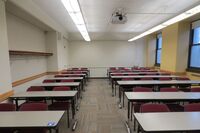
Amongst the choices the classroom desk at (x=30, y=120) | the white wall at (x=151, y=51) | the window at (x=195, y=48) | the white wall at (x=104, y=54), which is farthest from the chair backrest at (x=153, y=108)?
the white wall at (x=104, y=54)

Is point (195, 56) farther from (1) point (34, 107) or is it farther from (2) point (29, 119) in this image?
(2) point (29, 119)

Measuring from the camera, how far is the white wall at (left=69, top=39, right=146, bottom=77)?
33.4 ft

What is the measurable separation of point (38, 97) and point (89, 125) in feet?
4.30

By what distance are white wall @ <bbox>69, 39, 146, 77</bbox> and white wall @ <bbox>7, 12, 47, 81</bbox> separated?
4207 mm

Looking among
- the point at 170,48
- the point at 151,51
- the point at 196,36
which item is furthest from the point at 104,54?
the point at 196,36

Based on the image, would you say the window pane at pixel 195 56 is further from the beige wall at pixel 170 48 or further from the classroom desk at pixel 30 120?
the classroom desk at pixel 30 120

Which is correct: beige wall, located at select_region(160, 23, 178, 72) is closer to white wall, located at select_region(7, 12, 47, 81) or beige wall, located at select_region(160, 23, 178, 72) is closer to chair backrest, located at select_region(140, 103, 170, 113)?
chair backrest, located at select_region(140, 103, 170, 113)

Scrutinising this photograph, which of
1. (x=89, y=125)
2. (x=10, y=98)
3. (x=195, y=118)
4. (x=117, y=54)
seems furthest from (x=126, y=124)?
(x=117, y=54)

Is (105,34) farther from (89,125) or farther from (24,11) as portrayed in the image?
(89,125)

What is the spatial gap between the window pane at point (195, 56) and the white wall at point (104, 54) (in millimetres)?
4385

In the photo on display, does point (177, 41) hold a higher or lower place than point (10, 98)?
higher

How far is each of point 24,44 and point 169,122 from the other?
454 centimetres

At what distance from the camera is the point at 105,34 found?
924 cm

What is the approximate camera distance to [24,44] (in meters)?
4.57
